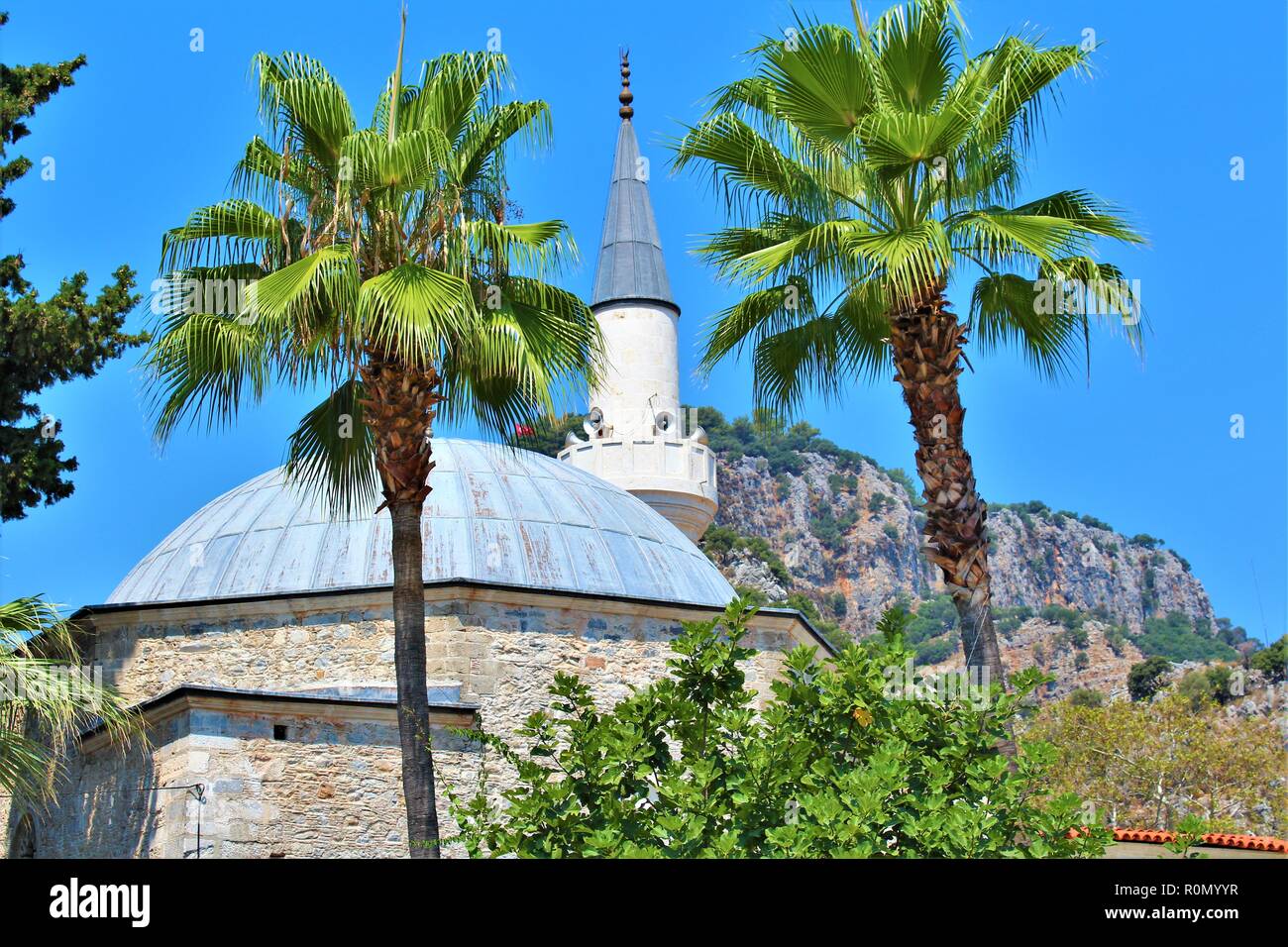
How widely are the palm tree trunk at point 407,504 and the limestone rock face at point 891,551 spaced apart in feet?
287

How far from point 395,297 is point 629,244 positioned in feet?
62.5

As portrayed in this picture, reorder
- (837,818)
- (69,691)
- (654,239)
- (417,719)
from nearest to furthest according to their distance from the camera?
(837,818) → (417,719) → (69,691) → (654,239)

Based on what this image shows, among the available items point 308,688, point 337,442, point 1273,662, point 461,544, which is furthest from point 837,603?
point 337,442

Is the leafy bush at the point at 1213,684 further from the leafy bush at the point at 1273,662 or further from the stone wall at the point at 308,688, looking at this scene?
the stone wall at the point at 308,688

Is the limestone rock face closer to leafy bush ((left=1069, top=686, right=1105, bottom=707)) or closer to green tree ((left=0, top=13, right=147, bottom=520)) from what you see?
leafy bush ((left=1069, top=686, right=1105, bottom=707))

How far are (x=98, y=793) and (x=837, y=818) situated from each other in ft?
35.9

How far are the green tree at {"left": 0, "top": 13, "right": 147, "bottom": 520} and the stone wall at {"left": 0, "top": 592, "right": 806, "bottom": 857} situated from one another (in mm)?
2229

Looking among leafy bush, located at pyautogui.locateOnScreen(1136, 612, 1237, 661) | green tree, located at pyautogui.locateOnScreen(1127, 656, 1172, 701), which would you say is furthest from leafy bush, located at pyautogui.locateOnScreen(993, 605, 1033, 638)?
green tree, located at pyautogui.locateOnScreen(1127, 656, 1172, 701)

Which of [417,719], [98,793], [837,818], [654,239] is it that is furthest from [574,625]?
[654,239]

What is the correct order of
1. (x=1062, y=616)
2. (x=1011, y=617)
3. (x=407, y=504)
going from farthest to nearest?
(x=1062, y=616) < (x=1011, y=617) < (x=407, y=504)

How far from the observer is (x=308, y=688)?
695 inches

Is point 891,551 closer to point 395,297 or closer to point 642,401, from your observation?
point 642,401
